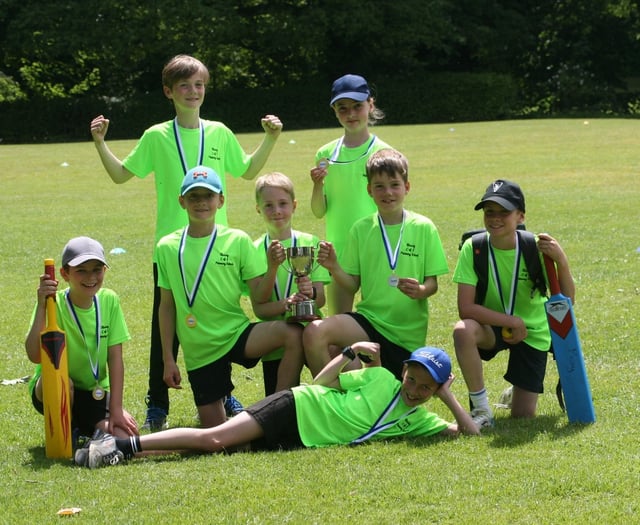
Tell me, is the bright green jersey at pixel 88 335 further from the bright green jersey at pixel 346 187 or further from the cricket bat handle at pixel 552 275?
the cricket bat handle at pixel 552 275

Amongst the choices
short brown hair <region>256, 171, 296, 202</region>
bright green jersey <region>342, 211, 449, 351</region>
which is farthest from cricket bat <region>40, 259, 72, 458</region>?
bright green jersey <region>342, 211, 449, 351</region>

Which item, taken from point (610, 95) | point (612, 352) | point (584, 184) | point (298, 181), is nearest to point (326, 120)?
point (610, 95)

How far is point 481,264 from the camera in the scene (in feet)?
20.7

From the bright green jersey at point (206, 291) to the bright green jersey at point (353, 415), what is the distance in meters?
0.74

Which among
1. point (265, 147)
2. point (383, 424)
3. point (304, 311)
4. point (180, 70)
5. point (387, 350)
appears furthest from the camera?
point (265, 147)

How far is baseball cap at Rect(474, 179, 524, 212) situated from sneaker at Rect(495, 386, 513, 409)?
3.94 feet

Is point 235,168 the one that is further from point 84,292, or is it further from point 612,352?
point 612,352

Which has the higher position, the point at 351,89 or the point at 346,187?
the point at 351,89

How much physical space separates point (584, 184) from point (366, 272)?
13.7 meters

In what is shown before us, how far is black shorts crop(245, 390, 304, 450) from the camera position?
5.65 metres

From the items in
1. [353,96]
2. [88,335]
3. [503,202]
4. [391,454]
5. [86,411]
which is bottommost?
[391,454]

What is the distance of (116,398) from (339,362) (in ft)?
4.30

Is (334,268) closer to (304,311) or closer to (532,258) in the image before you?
(304,311)

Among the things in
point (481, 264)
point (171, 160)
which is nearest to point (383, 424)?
point (481, 264)
